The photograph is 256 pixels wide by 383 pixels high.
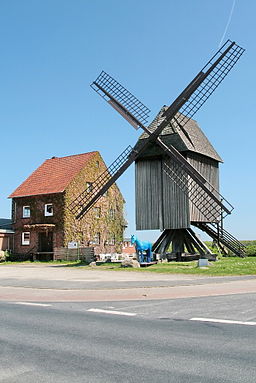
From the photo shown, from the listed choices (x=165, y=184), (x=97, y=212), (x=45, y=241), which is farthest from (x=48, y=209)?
(x=165, y=184)

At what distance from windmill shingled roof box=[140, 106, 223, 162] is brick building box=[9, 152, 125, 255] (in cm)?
1239

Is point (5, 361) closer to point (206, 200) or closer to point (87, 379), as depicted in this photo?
point (87, 379)

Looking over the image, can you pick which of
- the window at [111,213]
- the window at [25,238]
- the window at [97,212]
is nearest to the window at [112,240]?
the window at [111,213]

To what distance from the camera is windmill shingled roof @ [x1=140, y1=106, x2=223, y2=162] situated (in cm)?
2739

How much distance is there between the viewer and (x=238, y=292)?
1377 centimetres

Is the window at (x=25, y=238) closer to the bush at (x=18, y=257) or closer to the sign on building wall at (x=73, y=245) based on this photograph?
the bush at (x=18, y=257)

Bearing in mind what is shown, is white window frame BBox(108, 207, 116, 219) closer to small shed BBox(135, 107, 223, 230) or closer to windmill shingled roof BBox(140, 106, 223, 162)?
small shed BBox(135, 107, 223, 230)

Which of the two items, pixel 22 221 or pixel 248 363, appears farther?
pixel 22 221

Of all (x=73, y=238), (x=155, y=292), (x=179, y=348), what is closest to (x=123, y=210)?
(x=73, y=238)

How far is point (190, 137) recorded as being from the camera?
2867 cm

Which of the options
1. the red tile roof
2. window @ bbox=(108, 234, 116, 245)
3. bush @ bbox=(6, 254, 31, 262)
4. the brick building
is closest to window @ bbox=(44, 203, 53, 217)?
the brick building

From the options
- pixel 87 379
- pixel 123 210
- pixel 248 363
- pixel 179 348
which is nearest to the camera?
pixel 87 379

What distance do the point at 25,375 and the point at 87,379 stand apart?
0.89 meters

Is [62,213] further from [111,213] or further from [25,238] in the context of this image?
[111,213]
